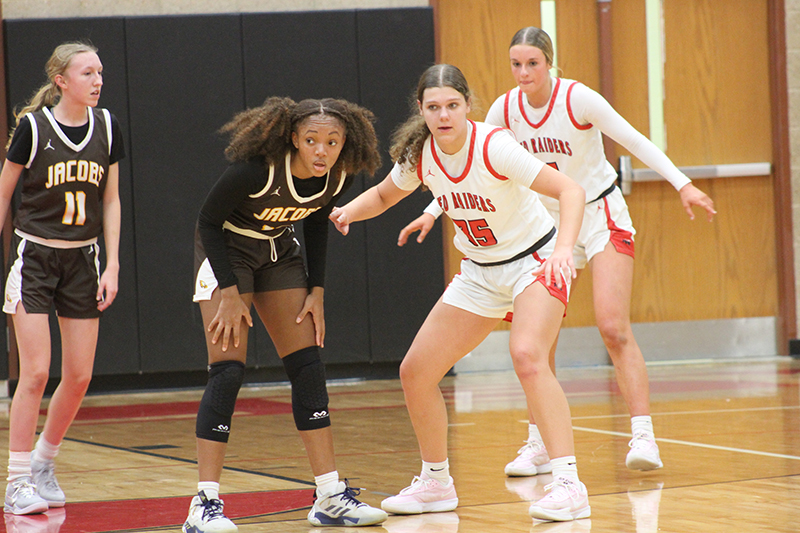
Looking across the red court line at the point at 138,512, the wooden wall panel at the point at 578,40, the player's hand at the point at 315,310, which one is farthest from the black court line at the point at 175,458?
the wooden wall panel at the point at 578,40

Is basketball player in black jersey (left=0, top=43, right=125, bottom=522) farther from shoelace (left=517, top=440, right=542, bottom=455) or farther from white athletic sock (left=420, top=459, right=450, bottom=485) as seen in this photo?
shoelace (left=517, top=440, right=542, bottom=455)

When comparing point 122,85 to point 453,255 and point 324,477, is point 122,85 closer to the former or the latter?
point 453,255

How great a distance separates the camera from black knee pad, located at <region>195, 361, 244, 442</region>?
289cm

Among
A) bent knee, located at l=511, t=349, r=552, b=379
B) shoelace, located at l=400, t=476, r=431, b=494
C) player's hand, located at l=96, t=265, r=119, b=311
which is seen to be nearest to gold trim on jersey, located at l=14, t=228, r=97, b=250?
player's hand, located at l=96, t=265, r=119, b=311

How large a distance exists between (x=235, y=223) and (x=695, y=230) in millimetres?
5900

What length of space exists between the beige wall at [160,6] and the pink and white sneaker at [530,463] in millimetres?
4841

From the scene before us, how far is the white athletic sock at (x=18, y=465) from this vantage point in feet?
10.8

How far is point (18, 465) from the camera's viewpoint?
3.29 metres

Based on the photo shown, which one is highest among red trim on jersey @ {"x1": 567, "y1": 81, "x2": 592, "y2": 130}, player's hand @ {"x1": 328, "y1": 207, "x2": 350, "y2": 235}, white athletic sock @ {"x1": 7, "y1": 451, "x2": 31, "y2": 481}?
red trim on jersey @ {"x1": 567, "y1": 81, "x2": 592, "y2": 130}

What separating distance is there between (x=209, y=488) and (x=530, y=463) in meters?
1.38

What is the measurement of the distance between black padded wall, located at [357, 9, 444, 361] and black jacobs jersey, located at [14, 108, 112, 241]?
426 centimetres

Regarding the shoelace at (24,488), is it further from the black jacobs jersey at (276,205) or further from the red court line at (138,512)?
the black jacobs jersey at (276,205)

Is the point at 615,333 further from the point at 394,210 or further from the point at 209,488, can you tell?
the point at 394,210

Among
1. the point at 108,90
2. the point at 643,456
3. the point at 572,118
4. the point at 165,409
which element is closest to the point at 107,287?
the point at 572,118
